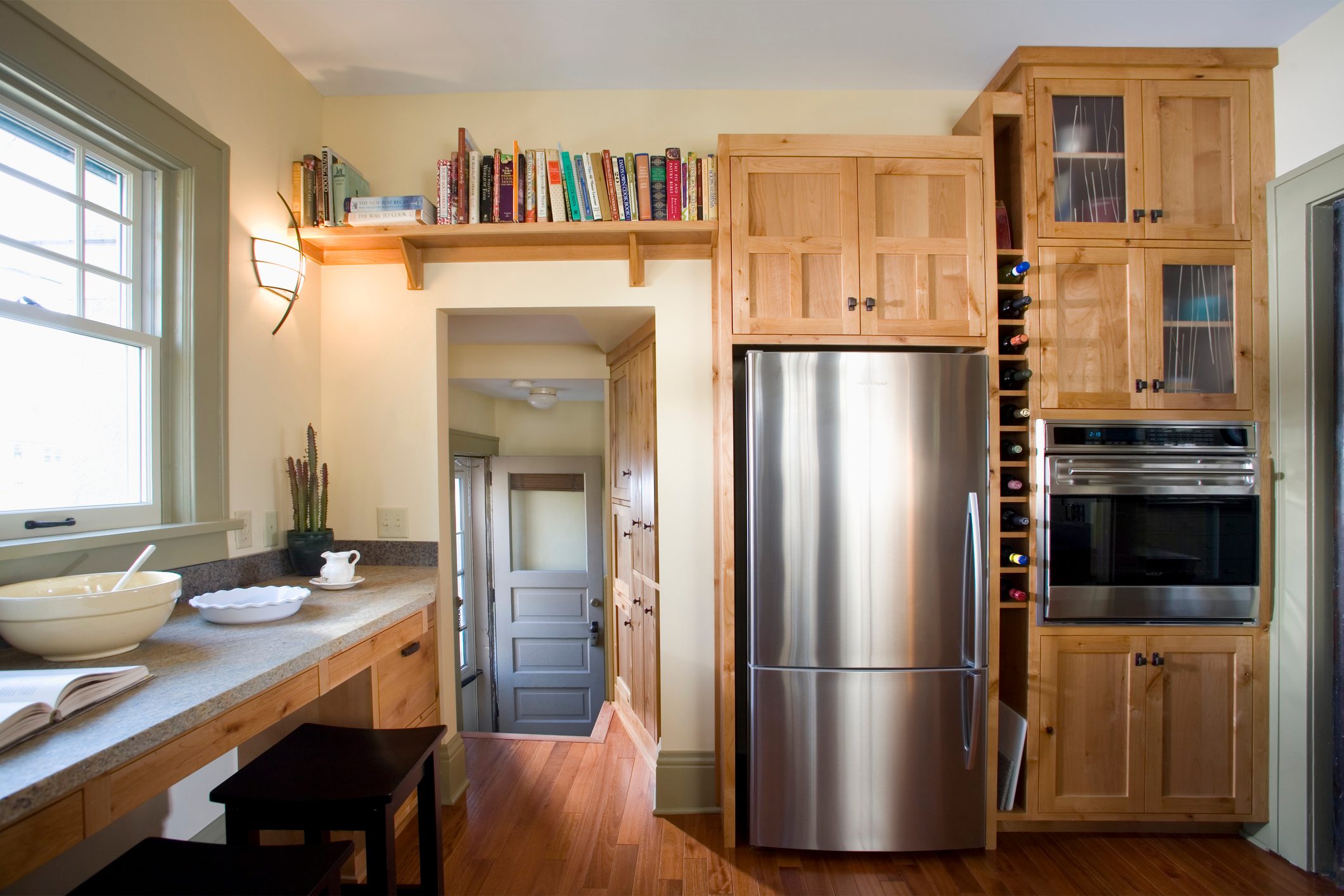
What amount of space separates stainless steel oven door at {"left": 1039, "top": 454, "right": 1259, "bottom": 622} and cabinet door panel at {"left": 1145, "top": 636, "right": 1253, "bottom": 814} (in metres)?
0.12

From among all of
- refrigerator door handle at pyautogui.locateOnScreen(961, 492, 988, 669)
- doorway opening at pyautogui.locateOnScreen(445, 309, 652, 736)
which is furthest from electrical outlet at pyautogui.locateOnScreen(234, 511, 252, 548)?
doorway opening at pyautogui.locateOnScreen(445, 309, 652, 736)

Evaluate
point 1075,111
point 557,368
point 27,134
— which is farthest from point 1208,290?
point 27,134

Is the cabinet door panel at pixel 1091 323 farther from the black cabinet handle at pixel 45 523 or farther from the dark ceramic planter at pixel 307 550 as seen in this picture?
the black cabinet handle at pixel 45 523

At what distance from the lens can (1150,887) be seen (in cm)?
180

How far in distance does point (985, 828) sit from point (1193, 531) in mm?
1210

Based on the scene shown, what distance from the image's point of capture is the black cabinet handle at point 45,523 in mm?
1332

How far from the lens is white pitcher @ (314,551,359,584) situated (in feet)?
6.06

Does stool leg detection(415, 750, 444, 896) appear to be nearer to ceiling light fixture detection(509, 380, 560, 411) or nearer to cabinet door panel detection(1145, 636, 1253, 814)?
cabinet door panel detection(1145, 636, 1253, 814)

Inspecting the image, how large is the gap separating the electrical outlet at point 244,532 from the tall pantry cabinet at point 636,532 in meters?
1.39

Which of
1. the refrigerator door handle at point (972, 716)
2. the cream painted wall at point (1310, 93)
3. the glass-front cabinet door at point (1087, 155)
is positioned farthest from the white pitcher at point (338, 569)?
the cream painted wall at point (1310, 93)

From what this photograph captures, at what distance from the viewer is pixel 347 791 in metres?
1.26

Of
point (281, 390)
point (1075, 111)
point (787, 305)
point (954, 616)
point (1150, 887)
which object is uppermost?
point (1075, 111)

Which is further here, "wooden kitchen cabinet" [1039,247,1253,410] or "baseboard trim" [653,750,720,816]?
"baseboard trim" [653,750,720,816]

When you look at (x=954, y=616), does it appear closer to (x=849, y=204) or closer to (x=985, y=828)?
(x=985, y=828)
